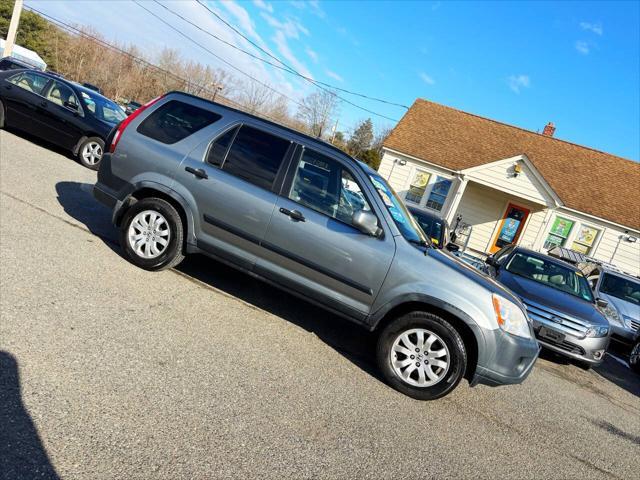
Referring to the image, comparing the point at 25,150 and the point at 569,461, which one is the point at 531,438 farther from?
the point at 25,150

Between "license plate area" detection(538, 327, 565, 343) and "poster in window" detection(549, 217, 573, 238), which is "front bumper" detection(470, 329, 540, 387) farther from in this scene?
"poster in window" detection(549, 217, 573, 238)

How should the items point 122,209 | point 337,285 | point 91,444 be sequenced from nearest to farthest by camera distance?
point 91,444 → point 337,285 → point 122,209

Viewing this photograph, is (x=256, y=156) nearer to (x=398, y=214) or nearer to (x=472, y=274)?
(x=398, y=214)

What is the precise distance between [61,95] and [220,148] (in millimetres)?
6852

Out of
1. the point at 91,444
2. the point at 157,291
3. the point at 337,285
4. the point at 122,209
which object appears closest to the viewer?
the point at 91,444

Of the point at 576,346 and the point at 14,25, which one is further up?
the point at 14,25

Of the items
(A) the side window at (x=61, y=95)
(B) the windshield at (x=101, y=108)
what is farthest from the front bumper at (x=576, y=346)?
(A) the side window at (x=61, y=95)

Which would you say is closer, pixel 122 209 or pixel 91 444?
pixel 91 444

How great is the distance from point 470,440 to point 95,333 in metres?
3.17

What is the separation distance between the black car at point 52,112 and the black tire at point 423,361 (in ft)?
27.3

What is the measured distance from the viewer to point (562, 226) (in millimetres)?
19141

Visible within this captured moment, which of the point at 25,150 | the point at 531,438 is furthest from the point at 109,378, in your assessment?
the point at 25,150

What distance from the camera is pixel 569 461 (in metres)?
3.89

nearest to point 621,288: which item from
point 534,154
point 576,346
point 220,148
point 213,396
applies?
point 576,346
